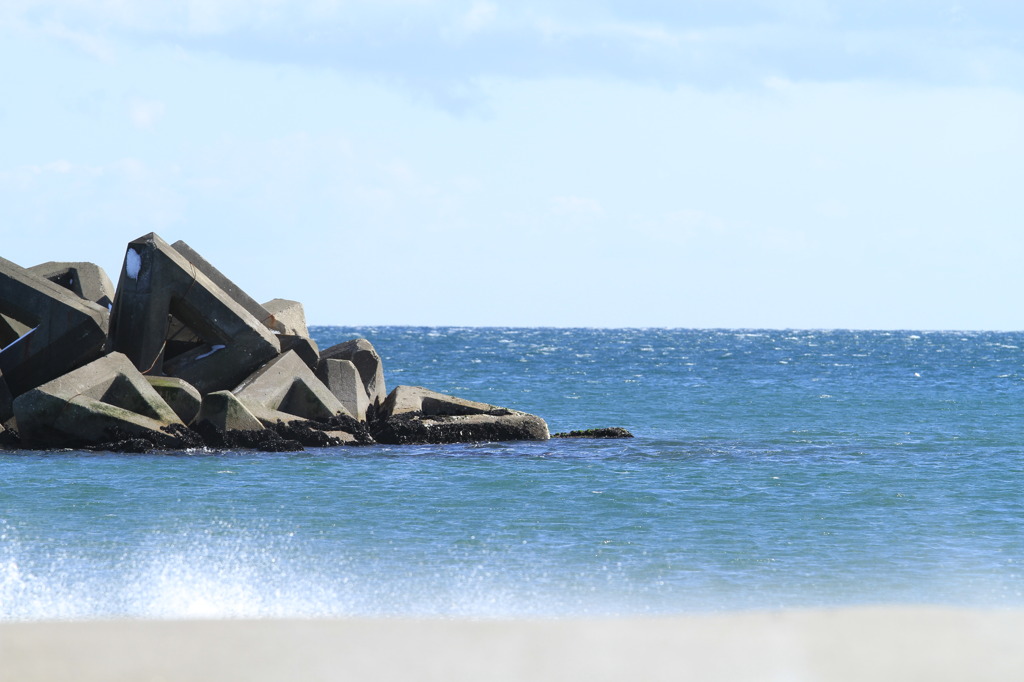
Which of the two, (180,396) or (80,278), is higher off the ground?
(80,278)

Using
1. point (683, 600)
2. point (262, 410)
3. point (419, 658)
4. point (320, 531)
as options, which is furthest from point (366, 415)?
point (419, 658)

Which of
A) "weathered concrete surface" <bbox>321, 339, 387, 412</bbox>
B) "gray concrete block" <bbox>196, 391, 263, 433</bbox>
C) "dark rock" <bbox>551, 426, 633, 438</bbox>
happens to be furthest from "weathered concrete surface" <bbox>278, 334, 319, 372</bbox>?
"dark rock" <bbox>551, 426, 633, 438</bbox>

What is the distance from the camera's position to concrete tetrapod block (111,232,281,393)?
1519 centimetres

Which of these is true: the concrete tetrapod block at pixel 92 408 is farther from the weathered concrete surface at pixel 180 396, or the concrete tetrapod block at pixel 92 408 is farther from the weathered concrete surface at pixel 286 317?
the weathered concrete surface at pixel 286 317

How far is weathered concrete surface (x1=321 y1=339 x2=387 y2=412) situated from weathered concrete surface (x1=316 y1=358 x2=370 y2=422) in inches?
43.0

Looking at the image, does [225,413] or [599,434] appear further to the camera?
[599,434]

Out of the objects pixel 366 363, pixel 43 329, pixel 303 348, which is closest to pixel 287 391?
pixel 303 348

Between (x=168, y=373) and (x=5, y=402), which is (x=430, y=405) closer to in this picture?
(x=168, y=373)

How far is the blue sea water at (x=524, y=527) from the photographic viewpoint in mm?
7609

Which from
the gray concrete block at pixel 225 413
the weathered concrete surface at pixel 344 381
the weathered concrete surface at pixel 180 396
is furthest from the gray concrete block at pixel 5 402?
the weathered concrete surface at pixel 344 381

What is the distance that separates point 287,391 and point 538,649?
10198 millimetres

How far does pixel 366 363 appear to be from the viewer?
60.4ft

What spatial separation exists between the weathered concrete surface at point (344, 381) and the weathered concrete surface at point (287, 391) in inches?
20.0

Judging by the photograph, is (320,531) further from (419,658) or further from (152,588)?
(419,658)
